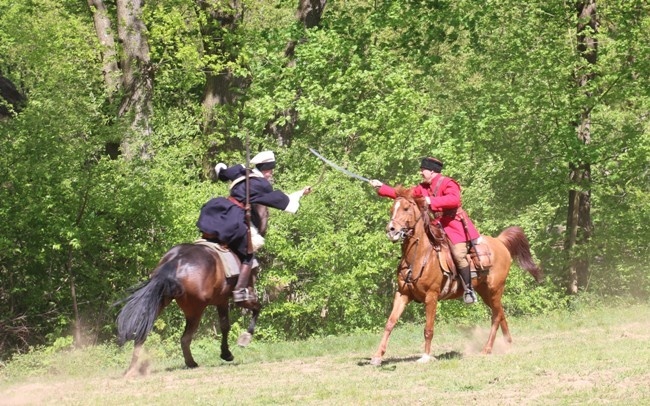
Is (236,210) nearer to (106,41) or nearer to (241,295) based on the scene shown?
(241,295)

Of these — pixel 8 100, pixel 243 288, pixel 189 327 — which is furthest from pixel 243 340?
pixel 8 100

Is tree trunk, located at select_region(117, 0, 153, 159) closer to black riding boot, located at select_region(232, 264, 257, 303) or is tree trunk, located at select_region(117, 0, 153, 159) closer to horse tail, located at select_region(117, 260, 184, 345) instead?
black riding boot, located at select_region(232, 264, 257, 303)

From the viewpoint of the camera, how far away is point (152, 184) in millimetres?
23016

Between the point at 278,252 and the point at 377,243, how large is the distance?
2.30m

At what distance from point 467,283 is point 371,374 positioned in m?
2.67

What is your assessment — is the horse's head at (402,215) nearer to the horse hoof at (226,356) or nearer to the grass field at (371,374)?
the grass field at (371,374)

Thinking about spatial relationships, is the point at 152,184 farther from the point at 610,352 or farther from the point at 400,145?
the point at 610,352

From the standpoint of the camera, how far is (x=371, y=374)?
13.7 metres

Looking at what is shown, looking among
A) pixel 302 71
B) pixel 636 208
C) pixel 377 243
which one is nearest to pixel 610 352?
pixel 377 243

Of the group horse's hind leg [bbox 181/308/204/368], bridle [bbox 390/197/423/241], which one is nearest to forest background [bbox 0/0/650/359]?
horse's hind leg [bbox 181/308/204/368]

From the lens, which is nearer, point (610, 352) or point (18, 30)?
point (610, 352)

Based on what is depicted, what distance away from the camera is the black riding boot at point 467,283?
1559cm

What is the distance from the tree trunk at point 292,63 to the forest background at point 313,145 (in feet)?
0.19

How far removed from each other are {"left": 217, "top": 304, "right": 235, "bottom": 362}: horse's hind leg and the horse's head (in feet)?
10.0
